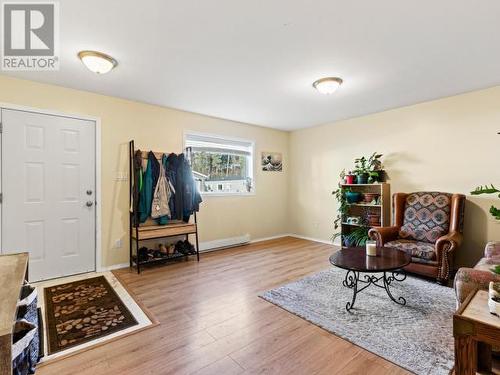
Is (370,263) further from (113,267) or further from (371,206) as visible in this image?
(113,267)

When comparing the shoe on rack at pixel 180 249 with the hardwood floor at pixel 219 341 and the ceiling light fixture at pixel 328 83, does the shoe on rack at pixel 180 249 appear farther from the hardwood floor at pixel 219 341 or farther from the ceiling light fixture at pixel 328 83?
the ceiling light fixture at pixel 328 83

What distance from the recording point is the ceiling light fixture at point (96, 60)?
7.64 ft

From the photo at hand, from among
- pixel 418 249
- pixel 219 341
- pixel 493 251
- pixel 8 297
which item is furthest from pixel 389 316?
pixel 8 297

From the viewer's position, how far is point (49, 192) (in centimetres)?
307

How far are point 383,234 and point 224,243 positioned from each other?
259 centimetres

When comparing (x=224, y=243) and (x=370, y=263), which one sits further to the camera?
(x=224, y=243)

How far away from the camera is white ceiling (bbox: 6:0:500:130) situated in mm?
1787

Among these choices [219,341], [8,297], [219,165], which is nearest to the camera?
[8,297]

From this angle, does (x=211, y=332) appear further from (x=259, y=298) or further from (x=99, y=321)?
(x=99, y=321)

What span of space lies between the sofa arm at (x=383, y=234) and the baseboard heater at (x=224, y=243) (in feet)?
7.44

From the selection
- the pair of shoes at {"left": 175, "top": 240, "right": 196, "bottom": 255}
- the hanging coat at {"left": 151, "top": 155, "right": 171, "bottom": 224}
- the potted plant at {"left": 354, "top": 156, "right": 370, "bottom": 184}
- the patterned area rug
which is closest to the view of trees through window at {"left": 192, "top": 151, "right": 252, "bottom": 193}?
the hanging coat at {"left": 151, "top": 155, "right": 171, "bottom": 224}

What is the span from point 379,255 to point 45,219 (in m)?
3.84

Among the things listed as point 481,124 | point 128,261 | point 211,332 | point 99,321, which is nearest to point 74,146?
point 128,261

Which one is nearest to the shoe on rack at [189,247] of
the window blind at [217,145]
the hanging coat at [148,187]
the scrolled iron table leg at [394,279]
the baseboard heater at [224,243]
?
the baseboard heater at [224,243]
